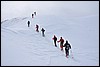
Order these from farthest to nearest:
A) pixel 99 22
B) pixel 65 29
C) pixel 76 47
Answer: pixel 99 22
pixel 65 29
pixel 76 47

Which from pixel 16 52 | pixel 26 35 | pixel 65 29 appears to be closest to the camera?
pixel 16 52

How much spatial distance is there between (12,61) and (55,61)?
10.3 feet

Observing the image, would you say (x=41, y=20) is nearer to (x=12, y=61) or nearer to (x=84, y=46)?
(x=84, y=46)

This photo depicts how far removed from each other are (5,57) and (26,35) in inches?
521

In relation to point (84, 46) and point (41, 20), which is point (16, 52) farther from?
point (41, 20)

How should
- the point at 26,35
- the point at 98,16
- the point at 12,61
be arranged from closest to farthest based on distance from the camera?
the point at 12,61
the point at 26,35
the point at 98,16

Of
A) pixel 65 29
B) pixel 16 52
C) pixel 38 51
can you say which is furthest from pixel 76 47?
pixel 65 29

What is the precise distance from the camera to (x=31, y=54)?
74.6ft

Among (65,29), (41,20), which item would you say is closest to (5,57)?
(65,29)

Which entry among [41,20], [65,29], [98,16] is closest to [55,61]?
[65,29]

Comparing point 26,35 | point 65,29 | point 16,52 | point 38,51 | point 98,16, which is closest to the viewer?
point 16,52

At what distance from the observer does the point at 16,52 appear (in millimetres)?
22359

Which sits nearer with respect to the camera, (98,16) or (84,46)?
(84,46)

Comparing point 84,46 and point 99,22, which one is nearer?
point 84,46
